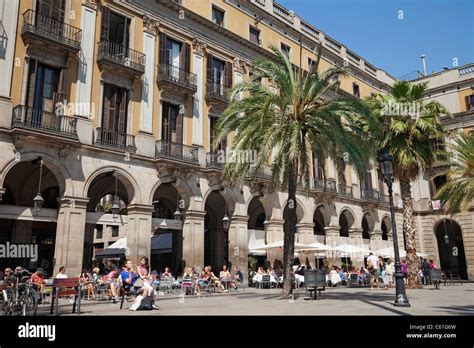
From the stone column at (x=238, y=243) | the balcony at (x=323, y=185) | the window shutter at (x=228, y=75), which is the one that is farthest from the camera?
the balcony at (x=323, y=185)

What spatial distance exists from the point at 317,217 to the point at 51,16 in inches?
951

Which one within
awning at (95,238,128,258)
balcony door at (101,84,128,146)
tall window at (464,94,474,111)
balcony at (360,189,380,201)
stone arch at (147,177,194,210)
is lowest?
awning at (95,238,128,258)

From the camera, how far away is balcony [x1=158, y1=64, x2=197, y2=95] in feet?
73.3

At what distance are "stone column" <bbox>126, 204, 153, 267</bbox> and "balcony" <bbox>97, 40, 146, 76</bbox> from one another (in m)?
6.78

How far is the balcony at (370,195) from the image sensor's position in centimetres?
3569

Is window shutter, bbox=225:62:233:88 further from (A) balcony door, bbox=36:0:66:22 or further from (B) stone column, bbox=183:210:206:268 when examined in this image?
(A) balcony door, bbox=36:0:66:22

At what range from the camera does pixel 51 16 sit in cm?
1884

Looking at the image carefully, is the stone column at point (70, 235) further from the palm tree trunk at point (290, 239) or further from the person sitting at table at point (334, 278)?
the person sitting at table at point (334, 278)

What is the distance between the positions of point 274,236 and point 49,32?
56.1 ft

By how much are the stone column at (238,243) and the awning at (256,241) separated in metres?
1.18

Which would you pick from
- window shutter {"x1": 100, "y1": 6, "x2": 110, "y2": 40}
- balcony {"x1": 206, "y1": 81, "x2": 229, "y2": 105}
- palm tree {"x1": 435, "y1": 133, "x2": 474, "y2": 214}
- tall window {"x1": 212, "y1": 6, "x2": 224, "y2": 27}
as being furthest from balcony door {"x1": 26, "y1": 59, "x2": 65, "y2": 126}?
palm tree {"x1": 435, "y1": 133, "x2": 474, "y2": 214}

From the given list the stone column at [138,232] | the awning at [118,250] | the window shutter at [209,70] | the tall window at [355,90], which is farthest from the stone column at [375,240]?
the awning at [118,250]
